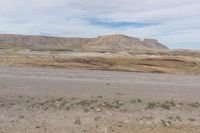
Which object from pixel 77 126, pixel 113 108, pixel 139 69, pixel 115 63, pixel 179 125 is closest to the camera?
pixel 77 126

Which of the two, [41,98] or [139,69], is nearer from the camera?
[41,98]

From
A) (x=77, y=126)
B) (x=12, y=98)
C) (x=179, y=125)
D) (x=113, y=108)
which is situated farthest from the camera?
(x=12, y=98)

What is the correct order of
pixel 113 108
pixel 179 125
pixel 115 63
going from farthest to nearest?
pixel 115 63 < pixel 113 108 < pixel 179 125

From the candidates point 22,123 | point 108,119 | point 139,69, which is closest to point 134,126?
point 108,119

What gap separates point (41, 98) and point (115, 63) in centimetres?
2745

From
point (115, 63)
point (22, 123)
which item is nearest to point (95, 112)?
point (22, 123)

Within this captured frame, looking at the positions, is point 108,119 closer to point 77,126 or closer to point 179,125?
point 77,126

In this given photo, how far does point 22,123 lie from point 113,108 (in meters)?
3.26

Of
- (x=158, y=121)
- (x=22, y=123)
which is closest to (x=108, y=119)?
(x=158, y=121)

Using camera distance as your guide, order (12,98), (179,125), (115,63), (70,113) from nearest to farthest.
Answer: (179,125) < (70,113) < (12,98) < (115,63)

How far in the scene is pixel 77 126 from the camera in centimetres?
887

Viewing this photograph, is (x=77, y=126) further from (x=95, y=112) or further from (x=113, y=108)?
(x=113, y=108)

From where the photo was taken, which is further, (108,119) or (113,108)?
(113,108)

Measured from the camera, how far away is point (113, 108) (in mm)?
11016
